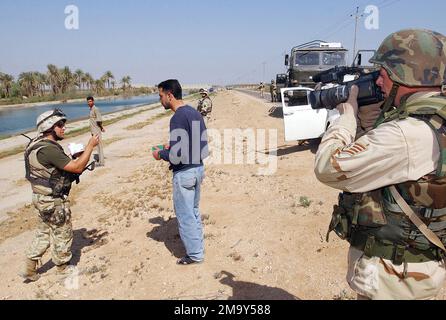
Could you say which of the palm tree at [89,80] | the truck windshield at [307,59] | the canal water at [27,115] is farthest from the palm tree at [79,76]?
the truck windshield at [307,59]

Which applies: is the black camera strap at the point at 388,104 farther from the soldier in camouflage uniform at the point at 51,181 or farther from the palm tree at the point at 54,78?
the palm tree at the point at 54,78

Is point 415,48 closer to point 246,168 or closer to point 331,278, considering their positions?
point 331,278

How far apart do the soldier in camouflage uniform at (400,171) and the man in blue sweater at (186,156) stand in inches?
83.8

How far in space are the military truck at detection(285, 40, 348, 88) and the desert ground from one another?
20.9 ft

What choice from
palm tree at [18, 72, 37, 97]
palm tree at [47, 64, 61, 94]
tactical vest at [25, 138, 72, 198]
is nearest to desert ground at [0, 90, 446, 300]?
tactical vest at [25, 138, 72, 198]

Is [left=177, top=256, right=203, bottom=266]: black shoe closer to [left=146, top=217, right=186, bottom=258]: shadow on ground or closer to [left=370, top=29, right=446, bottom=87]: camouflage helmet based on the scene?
[left=146, top=217, right=186, bottom=258]: shadow on ground

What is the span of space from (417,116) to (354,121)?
0.98ft

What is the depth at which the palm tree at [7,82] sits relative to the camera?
8503 cm

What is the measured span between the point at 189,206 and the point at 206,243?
3.19ft

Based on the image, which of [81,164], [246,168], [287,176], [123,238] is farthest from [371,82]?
[246,168]

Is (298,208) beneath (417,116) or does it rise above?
beneath

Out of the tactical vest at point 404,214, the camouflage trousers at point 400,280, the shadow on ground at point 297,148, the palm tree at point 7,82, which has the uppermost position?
the palm tree at point 7,82

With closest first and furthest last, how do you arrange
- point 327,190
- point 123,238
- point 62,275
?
point 62,275 → point 123,238 → point 327,190

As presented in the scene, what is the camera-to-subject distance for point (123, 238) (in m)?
4.89
